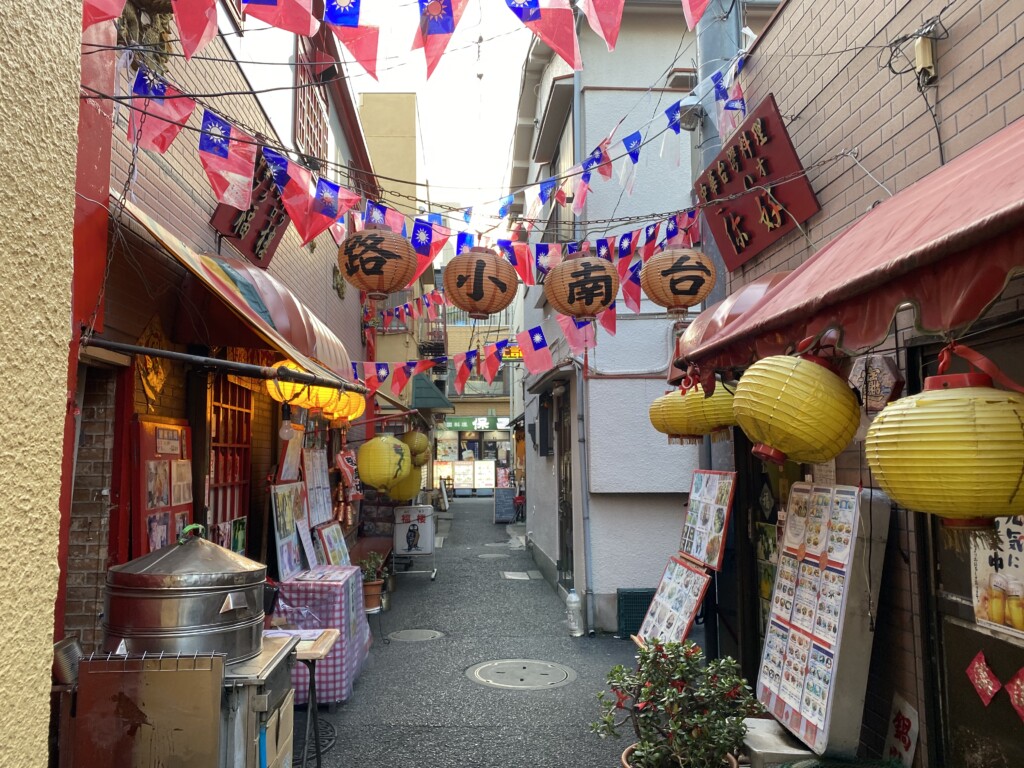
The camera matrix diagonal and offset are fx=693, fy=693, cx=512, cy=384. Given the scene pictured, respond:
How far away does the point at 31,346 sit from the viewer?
1517mm

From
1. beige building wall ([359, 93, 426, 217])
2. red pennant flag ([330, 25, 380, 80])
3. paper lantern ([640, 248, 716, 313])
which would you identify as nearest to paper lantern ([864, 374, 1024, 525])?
red pennant flag ([330, 25, 380, 80])

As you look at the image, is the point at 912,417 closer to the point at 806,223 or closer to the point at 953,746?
the point at 953,746

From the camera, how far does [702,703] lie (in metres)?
4.66

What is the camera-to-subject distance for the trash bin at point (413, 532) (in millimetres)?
14836

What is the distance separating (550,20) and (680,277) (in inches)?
116

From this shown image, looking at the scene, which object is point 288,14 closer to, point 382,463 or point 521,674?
point 521,674

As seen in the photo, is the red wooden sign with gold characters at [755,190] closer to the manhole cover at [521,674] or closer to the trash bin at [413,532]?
the manhole cover at [521,674]

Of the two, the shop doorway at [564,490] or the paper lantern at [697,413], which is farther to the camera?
the shop doorway at [564,490]

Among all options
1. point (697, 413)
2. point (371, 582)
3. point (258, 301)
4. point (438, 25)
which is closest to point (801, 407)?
point (697, 413)

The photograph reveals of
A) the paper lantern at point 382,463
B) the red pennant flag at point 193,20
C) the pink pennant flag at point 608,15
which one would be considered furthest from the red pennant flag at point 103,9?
the paper lantern at point 382,463

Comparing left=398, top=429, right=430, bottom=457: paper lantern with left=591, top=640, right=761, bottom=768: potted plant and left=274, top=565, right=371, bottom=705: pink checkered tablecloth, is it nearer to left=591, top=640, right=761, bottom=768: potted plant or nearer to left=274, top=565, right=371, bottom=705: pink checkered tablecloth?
left=274, top=565, right=371, bottom=705: pink checkered tablecloth

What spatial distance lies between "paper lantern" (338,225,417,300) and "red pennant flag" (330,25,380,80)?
2.04 metres

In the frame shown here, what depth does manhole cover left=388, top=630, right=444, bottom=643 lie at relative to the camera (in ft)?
32.9

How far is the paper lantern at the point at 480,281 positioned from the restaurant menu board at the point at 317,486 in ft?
14.6
